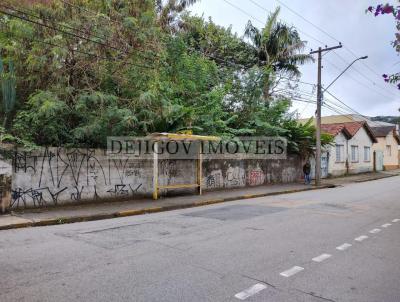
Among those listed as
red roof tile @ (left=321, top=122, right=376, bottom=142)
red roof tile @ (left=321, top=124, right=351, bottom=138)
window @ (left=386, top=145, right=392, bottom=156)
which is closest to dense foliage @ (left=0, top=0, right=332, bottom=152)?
red roof tile @ (left=321, top=124, right=351, bottom=138)

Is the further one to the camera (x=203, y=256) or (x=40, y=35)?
(x=40, y=35)

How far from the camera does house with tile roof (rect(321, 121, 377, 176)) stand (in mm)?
30609

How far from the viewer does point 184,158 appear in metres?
16.0

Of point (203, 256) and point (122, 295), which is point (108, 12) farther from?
point (122, 295)

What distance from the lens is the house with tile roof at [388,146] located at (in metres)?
42.9

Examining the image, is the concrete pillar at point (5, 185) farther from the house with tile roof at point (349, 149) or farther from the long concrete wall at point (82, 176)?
the house with tile roof at point (349, 149)

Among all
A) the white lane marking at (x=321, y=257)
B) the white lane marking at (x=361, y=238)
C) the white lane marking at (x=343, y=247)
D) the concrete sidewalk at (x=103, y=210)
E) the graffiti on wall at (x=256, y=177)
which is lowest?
the white lane marking at (x=361, y=238)

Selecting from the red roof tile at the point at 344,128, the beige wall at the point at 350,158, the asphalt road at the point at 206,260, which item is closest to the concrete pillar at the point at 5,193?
the asphalt road at the point at 206,260

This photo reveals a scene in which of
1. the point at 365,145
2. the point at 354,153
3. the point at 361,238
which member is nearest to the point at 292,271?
the point at 361,238

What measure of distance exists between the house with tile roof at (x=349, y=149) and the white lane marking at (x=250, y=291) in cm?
2546

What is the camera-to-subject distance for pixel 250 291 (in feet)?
15.3

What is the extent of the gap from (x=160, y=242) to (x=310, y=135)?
18904 mm

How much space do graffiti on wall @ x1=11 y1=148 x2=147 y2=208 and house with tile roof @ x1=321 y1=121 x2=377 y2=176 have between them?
1960cm

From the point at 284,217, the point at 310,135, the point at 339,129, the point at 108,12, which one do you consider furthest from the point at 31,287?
the point at 339,129
